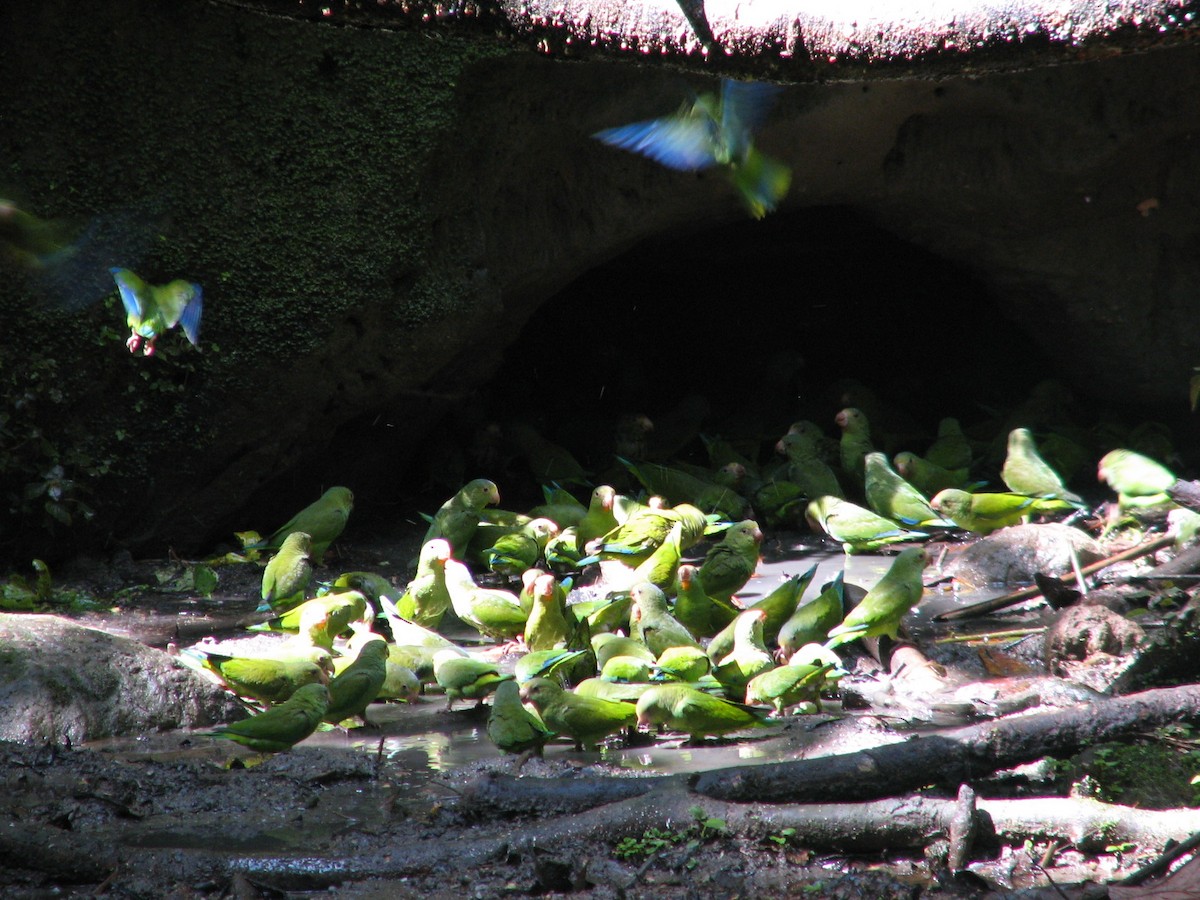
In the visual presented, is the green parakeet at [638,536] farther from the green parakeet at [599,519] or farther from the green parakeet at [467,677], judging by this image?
the green parakeet at [467,677]

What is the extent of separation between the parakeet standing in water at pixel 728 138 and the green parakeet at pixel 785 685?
1856 millimetres

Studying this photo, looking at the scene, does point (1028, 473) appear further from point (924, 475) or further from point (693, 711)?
point (693, 711)

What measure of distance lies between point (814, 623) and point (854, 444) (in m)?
3.25

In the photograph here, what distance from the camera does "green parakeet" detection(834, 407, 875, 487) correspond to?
24.0 ft

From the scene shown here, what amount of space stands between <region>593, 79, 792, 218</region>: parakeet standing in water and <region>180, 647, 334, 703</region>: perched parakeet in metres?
2.34

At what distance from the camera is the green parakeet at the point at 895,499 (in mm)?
6152

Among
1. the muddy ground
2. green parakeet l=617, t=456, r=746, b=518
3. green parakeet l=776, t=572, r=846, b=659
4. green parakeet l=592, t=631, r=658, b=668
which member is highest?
green parakeet l=617, t=456, r=746, b=518

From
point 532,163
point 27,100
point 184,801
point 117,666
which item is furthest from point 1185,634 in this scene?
point 27,100

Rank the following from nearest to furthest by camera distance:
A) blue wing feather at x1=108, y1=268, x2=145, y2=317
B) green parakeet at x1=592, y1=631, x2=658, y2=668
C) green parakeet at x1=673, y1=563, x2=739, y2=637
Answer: green parakeet at x1=592, y1=631, x2=658, y2=668
blue wing feather at x1=108, y1=268, x2=145, y2=317
green parakeet at x1=673, y1=563, x2=739, y2=637

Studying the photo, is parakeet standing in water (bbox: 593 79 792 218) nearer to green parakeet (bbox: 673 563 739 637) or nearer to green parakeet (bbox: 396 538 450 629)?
green parakeet (bbox: 673 563 739 637)

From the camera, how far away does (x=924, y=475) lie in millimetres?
7016

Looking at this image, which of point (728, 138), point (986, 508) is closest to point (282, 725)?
point (728, 138)

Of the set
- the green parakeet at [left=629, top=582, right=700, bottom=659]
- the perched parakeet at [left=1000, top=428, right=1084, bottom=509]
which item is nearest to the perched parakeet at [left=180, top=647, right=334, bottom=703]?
the green parakeet at [left=629, top=582, right=700, bottom=659]

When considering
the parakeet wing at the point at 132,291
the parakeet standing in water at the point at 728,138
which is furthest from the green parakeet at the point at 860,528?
the parakeet wing at the point at 132,291
